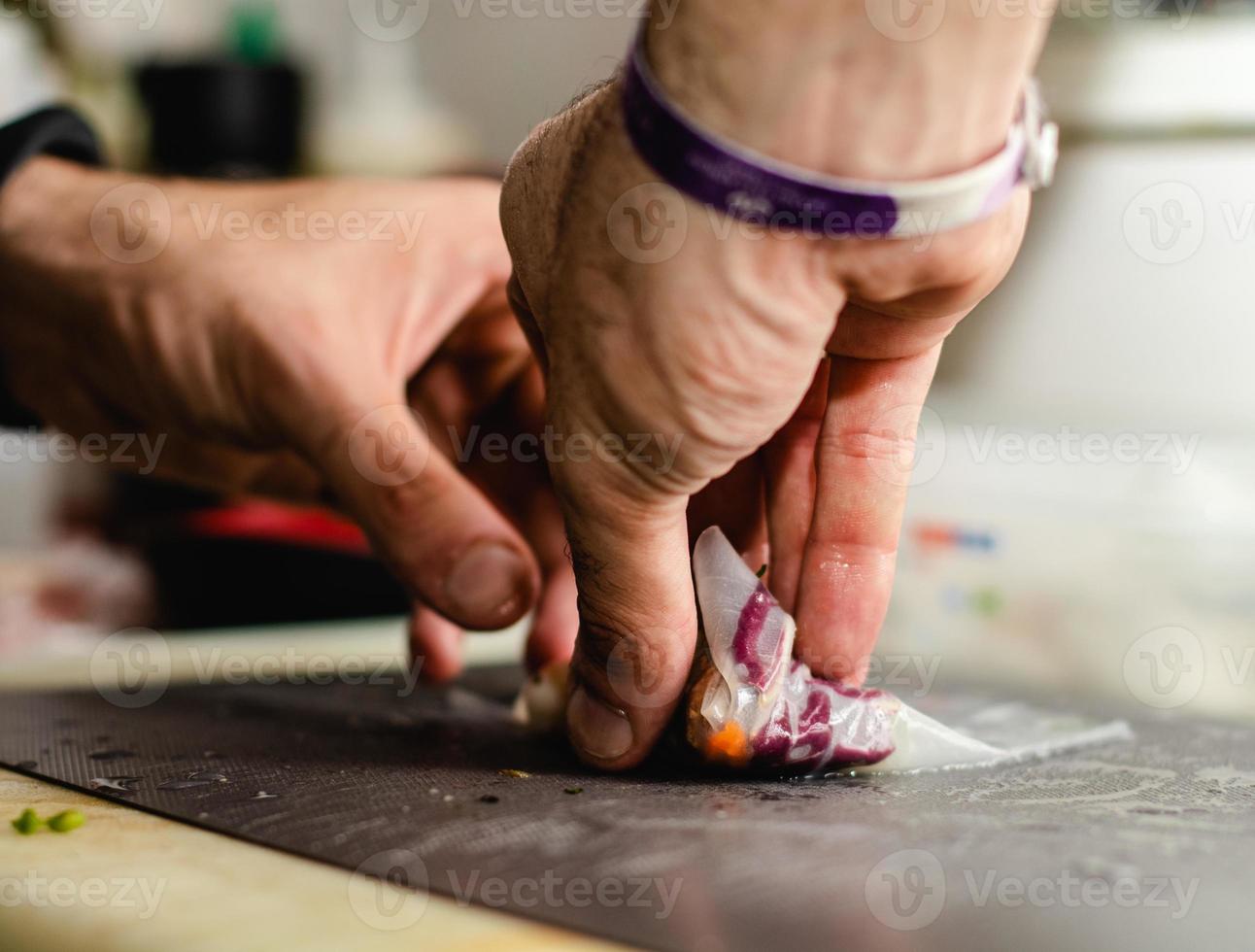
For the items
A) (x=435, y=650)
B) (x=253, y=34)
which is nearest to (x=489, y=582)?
(x=435, y=650)

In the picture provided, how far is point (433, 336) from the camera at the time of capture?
1.12m

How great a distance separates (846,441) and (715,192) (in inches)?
12.7

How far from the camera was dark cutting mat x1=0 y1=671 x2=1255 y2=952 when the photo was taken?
46 cm

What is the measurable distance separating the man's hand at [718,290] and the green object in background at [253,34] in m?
2.51

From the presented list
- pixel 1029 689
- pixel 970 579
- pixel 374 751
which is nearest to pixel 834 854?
pixel 374 751

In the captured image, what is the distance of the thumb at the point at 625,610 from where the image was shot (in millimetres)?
650

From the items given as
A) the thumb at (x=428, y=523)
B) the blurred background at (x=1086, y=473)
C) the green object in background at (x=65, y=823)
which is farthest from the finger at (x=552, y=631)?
the green object in background at (x=65, y=823)

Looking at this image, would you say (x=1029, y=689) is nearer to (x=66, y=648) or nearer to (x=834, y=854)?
(x=834, y=854)

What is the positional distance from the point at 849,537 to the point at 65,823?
53cm

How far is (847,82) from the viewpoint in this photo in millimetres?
499

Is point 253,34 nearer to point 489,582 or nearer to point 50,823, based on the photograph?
point 489,582

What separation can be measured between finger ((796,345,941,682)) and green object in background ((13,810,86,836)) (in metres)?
0.48

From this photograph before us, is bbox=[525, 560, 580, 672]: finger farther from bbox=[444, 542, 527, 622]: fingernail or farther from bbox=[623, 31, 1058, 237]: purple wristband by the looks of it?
bbox=[623, 31, 1058, 237]: purple wristband

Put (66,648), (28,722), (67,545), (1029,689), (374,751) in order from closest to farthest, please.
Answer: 1. (374,751)
2. (28,722)
3. (1029,689)
4. (66,648)
5. (67,545)
